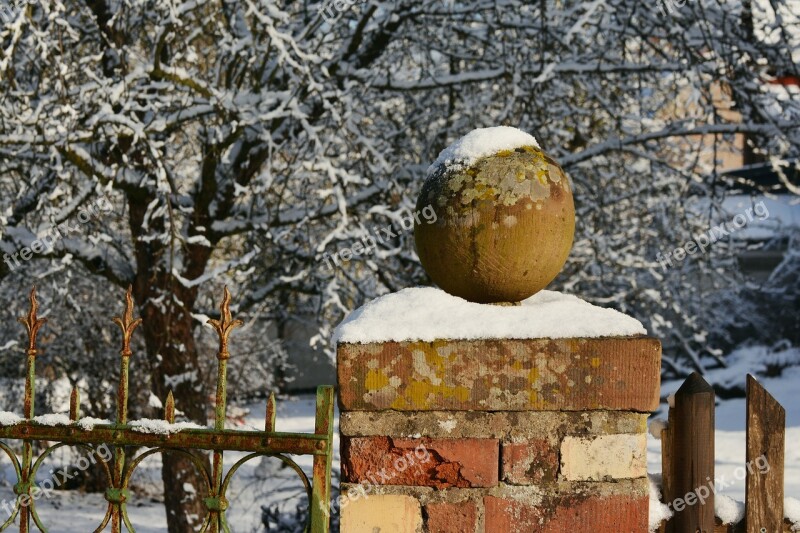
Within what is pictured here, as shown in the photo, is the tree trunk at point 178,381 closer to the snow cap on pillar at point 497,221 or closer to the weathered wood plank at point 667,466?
the snow cap on pillar at point 497,221

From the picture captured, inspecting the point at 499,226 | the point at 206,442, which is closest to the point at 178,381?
the point at 206,442

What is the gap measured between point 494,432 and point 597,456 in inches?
8.8

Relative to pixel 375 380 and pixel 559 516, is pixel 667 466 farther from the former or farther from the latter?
pixel 375 380

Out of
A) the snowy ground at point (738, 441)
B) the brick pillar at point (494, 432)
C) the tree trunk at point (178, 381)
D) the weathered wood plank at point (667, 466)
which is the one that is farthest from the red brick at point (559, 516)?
the tree trunk at point (178, 381)

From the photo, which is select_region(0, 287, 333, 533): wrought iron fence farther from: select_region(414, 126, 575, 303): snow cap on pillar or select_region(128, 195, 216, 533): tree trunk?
select_region(128, 195, 216, 533): tree trunk

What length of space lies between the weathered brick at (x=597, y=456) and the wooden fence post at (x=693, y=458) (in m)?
0.31

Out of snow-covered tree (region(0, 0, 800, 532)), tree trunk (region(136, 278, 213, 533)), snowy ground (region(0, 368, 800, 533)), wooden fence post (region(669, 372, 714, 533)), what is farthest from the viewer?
snowy ground (region(0, 368, 800, 533))

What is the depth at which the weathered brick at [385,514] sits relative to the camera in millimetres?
1729

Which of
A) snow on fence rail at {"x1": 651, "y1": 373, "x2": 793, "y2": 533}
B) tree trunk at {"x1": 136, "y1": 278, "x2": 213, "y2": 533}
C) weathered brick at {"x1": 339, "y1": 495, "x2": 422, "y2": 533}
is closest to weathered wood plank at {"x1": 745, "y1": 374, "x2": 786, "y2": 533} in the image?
snow on fence rail at {"x1": 651, "y1": 373, "x2": 793, "y2": 533}

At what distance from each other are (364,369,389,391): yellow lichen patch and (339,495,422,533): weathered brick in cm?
23

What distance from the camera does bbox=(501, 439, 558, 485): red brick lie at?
1.73 meters

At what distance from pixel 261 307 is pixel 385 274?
1532 mm

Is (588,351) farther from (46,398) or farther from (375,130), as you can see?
(46,398)

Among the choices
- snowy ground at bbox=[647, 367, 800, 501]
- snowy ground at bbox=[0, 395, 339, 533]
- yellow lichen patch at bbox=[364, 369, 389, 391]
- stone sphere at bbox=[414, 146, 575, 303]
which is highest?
stone sphere at bbox=[414, 146, 575, 303]
